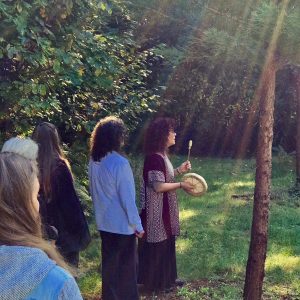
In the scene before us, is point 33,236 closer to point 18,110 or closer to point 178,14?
point 18,110

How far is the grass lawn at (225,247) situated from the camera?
6078 mm

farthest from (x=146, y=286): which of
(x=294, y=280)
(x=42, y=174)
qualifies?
(x=42, y=174)

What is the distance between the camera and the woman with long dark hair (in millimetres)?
4242

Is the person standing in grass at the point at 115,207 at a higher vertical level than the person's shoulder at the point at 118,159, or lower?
lower

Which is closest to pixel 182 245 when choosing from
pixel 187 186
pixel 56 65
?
pixel 187 186

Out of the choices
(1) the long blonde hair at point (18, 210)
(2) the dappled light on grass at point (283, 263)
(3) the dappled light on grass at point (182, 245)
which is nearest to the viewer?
(1) the long blonde hair at point (18, 210)

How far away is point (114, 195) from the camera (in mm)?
4824

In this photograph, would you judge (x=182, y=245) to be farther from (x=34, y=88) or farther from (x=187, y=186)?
(x=34, y=88)

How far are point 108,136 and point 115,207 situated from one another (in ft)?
1.96

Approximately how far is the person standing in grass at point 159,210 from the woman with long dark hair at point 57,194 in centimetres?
126

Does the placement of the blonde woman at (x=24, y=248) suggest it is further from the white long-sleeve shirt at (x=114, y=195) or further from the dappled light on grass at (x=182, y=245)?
the dappled light on grass at (x=182, y=245)

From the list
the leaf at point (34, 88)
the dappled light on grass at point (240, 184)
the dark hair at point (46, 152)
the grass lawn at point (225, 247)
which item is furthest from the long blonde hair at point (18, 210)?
the dappled light on grass at point (240, 184)

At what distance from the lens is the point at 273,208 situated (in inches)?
426

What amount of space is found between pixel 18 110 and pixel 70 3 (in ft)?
3.60
